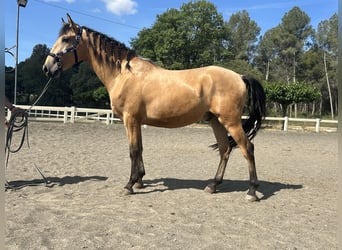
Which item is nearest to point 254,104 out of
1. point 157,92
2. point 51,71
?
point 157,92

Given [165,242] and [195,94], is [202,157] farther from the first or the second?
[165,242]

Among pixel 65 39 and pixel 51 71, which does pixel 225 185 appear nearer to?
pixel 51 71

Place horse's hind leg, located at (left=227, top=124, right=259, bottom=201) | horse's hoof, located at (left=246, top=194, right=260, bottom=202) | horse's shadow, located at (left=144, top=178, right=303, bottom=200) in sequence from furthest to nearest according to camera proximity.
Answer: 1. horse's shadow, located at (left=144, top=178, right=303, bottom=200)
2. horse's hind leg, located at (left=227, top=124, right=259, bottom=201)
3. horse's hoof, located at (left=246, top=194, right=260, bottom=202)

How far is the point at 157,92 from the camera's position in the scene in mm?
4617

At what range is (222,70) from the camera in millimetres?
4676

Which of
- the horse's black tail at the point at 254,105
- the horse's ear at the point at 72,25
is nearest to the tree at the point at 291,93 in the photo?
the horse's black tail at the point at 254,105

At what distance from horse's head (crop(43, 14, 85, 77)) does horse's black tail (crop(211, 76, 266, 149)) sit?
2529 mm

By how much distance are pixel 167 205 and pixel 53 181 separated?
221 centimetres

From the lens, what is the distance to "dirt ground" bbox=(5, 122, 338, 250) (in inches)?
116

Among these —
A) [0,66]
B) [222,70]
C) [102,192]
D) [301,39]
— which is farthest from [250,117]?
[301,39]

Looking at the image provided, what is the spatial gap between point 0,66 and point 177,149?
8.63 meters

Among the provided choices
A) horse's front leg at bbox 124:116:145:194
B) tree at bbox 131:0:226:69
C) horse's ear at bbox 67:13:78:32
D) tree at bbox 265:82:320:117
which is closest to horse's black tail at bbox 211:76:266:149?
horse's front leg at bbox 124:116:145:194

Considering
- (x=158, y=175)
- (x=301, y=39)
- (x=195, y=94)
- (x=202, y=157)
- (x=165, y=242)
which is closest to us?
(x=165, y=242)

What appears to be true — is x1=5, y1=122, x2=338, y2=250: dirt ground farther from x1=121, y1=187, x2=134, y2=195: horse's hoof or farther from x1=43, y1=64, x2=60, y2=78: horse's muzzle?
x1=43, y1=64, x2=60, y2=78: horse's muzzle
